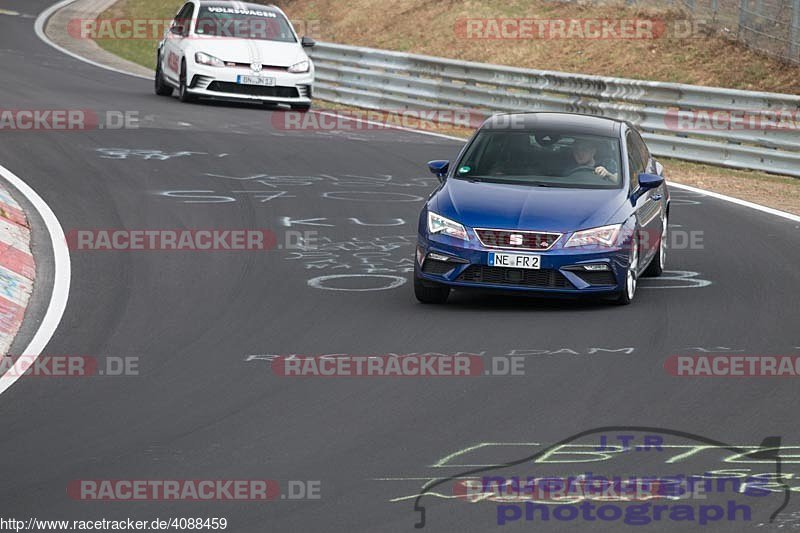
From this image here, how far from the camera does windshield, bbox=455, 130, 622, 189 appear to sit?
1239 cm

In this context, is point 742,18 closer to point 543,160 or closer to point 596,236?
point 543,160

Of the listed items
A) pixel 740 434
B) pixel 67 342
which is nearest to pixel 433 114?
pixel 67 342

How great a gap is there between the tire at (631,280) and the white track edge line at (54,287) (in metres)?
4.45

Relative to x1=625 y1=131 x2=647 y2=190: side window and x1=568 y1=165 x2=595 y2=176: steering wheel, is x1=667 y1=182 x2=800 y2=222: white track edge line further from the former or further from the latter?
x1=568 y1=165 x2=595 y2=176: steering wheel

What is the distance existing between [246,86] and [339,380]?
16479mm

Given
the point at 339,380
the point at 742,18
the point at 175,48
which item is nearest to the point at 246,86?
the point at 175,48

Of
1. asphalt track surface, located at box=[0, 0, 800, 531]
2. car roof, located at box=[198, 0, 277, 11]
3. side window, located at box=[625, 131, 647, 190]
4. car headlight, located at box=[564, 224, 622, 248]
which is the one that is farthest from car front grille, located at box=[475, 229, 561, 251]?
car roof, located at box=[198, 0, 277, 11]

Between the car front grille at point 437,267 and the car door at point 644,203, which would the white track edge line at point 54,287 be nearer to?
the car front grille at point 437,267

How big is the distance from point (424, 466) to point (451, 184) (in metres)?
5.20

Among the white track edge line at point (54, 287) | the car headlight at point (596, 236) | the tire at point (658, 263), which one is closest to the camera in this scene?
the white track edge line at point (54, 287)

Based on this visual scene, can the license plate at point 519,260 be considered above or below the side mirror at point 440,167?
below

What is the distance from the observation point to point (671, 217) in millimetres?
16734

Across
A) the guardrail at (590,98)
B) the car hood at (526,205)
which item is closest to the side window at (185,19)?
the guardrail at (590,98)

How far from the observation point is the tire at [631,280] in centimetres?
1173
